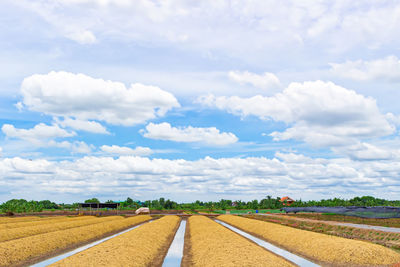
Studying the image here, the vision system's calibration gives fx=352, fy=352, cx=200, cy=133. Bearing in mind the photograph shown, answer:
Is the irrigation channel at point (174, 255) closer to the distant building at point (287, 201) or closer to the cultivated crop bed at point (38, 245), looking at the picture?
the cultivated crop bed at point (38, 245)

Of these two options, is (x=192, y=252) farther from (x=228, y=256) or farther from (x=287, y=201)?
(x=287, y=201)

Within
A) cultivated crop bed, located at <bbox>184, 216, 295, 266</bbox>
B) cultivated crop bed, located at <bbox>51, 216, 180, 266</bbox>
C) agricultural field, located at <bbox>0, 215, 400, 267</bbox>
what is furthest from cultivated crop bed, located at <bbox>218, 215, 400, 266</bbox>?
cultivated crop bed, located at <bbox>51, 216, 180, 266</bbox>

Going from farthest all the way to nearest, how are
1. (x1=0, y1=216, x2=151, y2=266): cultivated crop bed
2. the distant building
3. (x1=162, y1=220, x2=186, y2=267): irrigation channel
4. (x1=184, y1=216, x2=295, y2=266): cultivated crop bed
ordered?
the distant building < (x1=0, y1=216, x2=151, y2=266): cultivated crop bed < (x1=162, y1=220, x2=186, y2=267): irrigation channel < (x1=184, y1=216, x2=295, y2=266): cultivated crop bed

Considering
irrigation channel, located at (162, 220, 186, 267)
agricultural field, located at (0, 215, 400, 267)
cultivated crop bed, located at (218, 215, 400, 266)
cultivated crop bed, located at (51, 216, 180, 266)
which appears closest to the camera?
cultivated crop bed, located at (51, 216, 180, 266)

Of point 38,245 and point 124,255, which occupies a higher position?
point 38,245

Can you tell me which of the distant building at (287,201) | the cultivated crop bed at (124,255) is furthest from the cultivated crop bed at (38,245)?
the distant building at (287,201)

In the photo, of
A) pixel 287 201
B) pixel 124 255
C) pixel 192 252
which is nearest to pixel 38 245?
pixel 124 255

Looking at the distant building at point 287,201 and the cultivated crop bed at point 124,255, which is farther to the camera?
the distant building at point 287,201

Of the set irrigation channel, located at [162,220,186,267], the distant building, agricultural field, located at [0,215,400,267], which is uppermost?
the distant building

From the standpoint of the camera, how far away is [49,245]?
100 feet

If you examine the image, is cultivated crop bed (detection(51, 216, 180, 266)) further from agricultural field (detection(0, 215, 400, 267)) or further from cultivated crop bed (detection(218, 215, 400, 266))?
cultivated crop bed (detection(218, 215, 400, 266))

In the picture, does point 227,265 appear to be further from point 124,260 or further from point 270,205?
point 270,205

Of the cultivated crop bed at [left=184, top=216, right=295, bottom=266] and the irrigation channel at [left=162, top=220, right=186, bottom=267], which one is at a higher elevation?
the cultivated crop bed at [left=184, top=216, right=295, bottom=266]

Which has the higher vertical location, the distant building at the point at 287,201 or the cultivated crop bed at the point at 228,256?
the distant building at the point at 287,201
